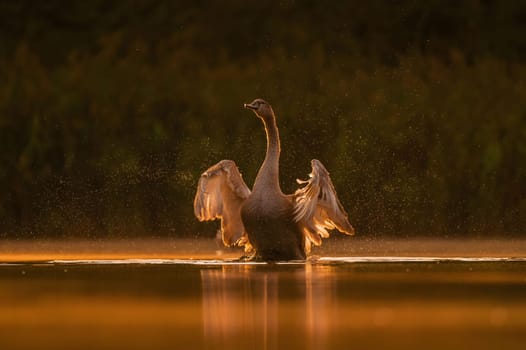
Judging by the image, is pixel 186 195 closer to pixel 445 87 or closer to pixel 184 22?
pixel 445 87

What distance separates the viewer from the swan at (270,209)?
793 inches

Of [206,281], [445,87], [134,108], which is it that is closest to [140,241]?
[134,108]

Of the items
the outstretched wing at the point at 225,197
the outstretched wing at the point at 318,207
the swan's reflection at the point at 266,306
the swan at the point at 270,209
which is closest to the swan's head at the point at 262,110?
the swan at the point at 270,209

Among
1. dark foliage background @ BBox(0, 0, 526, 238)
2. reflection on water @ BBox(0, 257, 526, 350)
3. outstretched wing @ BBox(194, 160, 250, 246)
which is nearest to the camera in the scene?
reflection on water @ BBox(0, 257, 526, 350)

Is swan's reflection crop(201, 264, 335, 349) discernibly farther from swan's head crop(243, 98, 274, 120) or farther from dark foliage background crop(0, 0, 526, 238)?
dark foliage background crop(0, 0, 526, 238)

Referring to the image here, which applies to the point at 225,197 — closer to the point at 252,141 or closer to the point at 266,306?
the point at 252,141

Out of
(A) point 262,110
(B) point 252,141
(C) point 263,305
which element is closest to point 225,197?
(A) point 262,110

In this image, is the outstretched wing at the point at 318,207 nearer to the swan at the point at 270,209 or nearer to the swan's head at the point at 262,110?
the swan at the point at 270,209

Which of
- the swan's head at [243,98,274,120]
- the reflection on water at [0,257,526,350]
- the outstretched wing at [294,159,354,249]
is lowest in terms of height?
the reflection on water at [0,257,526,350]

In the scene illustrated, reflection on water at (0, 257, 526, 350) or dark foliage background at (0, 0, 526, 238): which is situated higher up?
dark foliage background at (0, 0, 526, 238)

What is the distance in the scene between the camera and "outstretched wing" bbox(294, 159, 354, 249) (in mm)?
19906

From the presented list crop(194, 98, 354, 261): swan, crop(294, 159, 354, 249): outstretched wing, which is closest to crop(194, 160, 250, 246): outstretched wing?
crop(194, 98, 354, 261): swan

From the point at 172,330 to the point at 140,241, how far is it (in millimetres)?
13810

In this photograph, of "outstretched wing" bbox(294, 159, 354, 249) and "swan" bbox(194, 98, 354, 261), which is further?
"swan" bbox(194, 98, 354, 261)
